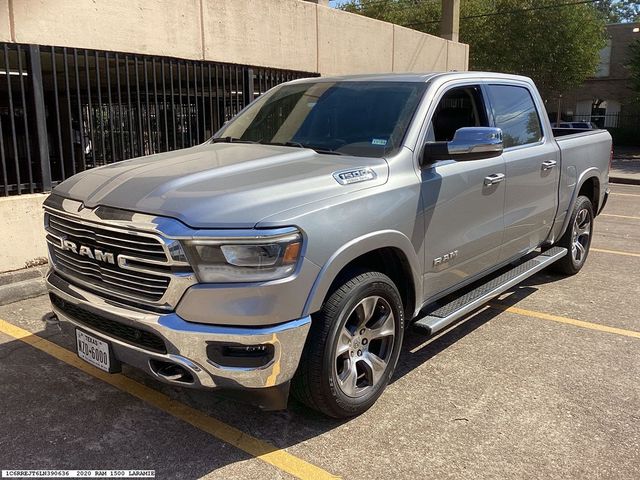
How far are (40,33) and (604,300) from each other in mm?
6458

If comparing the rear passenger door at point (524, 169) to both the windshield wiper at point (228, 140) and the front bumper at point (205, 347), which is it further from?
the front bumper at point (205, 347)

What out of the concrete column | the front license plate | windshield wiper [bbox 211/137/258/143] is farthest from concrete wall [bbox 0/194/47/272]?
the concrete column

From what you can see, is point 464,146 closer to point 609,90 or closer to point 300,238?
point 300,238

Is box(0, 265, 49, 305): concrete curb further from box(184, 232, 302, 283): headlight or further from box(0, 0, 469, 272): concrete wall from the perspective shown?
box(184, 232, 302, 283): headlight

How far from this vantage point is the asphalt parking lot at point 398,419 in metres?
3.03

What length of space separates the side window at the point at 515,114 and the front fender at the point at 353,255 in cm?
175

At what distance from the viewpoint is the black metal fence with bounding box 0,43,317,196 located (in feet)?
21.6

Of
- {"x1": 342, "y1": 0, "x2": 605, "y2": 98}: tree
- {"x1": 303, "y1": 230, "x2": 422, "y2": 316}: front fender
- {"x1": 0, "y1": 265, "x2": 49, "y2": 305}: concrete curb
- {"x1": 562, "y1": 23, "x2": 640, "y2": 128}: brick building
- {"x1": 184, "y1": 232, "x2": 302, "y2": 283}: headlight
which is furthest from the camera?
{"x1": 562, "y1": 23, "x2": 640, "y2": 128}: brick building

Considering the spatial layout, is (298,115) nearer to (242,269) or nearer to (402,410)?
(242,269)

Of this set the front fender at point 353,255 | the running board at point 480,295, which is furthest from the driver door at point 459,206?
the front fender at point 353,255

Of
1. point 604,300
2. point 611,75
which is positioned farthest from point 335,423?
point 611,75

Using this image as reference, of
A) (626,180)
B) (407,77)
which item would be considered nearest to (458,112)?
(407,77)

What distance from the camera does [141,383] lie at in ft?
12.8

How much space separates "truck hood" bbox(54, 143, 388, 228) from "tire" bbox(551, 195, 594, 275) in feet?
11.0
